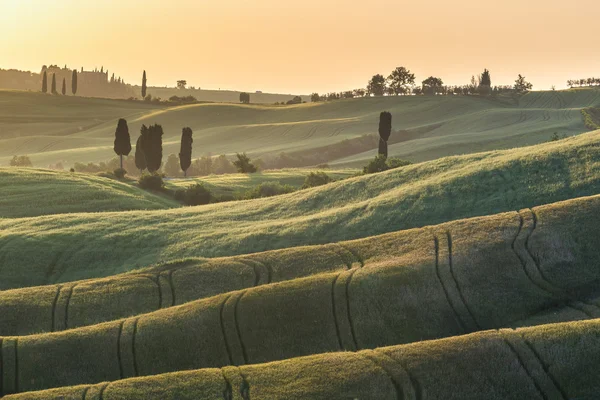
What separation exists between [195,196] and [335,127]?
93.5 meters

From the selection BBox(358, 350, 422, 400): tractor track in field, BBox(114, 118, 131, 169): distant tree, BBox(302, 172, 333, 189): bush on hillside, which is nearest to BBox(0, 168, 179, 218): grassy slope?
BBox(302, 172, 333, 189): bush on hillside

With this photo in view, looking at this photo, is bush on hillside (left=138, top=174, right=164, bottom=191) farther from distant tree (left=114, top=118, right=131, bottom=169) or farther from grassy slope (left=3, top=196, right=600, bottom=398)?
grassy slope (left=3, top=196, right=600, bottom=398)

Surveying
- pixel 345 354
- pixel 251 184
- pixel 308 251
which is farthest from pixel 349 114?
pixel 345 354

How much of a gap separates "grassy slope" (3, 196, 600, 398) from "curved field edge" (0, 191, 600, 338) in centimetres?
5

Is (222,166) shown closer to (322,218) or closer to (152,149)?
(152,149)

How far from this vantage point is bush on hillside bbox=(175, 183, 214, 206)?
68875 millimetres

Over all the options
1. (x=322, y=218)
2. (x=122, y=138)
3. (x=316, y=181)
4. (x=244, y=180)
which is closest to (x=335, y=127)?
(x=122, y=138)

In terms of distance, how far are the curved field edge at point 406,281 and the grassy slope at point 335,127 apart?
236 ft

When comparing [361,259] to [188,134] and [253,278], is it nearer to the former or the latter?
[253,278]

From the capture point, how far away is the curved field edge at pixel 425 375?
17406 millimetres

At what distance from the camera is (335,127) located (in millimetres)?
160125

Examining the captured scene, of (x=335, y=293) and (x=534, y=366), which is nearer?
(x=534, y=366)

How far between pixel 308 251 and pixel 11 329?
11334mm

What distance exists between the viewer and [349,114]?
18012 centimetres
